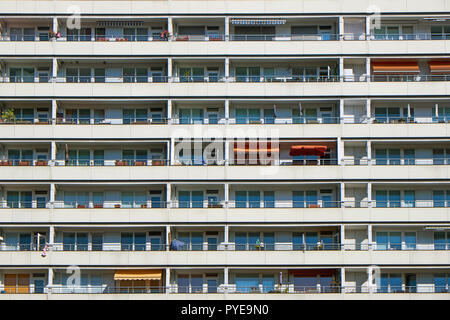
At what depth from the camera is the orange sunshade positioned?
7819 centimetres

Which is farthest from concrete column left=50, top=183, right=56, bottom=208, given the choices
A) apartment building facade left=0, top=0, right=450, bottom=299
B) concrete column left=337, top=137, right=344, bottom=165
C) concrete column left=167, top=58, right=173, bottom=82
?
concrete column left=337, top=137, right=344, bottom=165

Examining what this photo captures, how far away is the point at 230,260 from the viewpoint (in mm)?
74750

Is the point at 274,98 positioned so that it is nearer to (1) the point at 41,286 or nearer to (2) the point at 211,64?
(2) the point at 211,64

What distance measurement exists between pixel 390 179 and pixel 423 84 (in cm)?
745

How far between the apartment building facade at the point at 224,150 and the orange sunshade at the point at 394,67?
0.10m

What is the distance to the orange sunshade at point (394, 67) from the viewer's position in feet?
257

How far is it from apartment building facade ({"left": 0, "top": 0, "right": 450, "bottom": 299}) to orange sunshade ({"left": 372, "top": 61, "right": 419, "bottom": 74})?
3.9 inches

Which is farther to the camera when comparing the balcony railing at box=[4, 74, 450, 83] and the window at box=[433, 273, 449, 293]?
the balcony railing at box=[4, 74, 450, 83]

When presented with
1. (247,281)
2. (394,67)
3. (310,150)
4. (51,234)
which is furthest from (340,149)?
(51,234)

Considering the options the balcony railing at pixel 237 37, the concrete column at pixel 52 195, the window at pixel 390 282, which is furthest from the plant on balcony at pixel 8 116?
the window at pixel 390 282

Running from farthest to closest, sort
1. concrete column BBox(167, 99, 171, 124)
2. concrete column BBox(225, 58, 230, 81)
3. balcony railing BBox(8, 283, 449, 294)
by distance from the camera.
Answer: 1. concrete column BBox(225, 58, 230, 81)
2. concrete column BBox(167, 99, 171, 124)
3. balcony railing BBox(8, 283, 449, 294)

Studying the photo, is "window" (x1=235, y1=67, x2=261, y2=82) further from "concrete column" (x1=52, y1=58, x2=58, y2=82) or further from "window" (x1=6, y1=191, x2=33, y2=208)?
"window" (x1=6, y1=191, x2=33, y2=208)

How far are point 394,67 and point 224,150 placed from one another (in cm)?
1375

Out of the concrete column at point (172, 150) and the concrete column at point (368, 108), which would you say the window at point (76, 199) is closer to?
the concrete column at point (172, 150)
